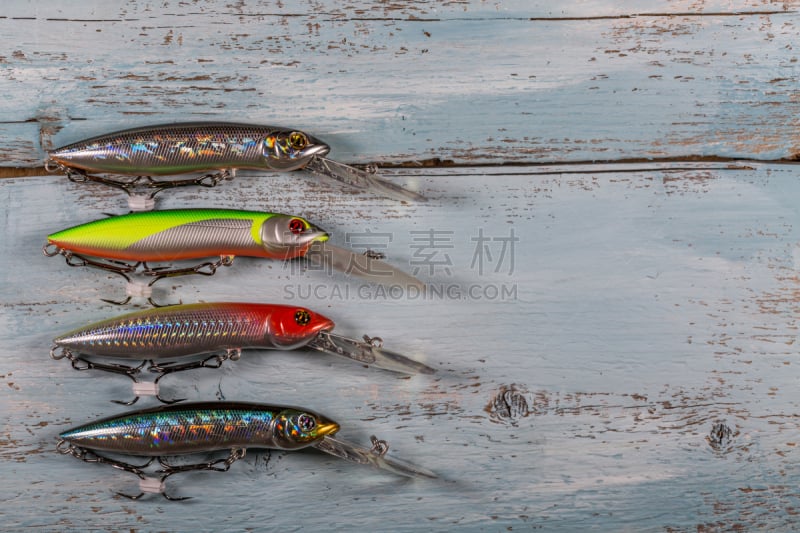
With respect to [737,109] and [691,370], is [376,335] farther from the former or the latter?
[737,109]

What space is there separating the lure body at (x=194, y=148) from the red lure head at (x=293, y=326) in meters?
0.24

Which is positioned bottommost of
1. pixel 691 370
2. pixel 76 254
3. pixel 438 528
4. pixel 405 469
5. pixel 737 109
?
pixel 438 528

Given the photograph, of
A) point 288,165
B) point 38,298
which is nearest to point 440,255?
point 288,165

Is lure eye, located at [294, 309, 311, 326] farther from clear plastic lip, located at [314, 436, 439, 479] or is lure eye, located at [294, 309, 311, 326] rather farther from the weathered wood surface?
clear plastic lip, located at [314, 436, 439, 479]

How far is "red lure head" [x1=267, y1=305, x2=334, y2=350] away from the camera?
1002 millimetres

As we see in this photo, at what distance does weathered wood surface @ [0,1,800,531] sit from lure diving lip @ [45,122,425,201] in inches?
1.9

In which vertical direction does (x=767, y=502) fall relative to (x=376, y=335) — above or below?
below

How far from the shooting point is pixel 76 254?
1.06m

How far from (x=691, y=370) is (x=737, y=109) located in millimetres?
450

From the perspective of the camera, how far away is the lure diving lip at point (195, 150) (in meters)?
1.01

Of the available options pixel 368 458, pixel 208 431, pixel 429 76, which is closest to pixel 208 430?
pixel 208 431

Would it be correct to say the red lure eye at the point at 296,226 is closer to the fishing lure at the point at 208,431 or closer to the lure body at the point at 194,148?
the lure body at the point at 194,148

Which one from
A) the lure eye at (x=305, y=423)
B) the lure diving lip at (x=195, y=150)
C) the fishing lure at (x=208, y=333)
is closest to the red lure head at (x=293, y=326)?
the fishing lure at (x=208, y=333)

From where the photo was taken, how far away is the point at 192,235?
1.01 metres
